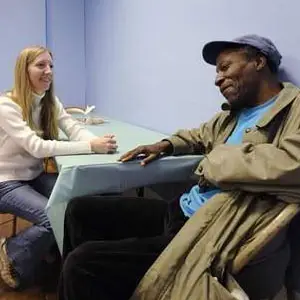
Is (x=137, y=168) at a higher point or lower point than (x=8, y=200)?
higher

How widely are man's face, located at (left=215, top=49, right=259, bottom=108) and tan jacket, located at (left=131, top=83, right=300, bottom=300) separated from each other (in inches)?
6.6

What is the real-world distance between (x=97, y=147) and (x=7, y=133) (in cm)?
47

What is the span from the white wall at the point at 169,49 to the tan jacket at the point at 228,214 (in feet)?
1.35

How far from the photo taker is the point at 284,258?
118cm

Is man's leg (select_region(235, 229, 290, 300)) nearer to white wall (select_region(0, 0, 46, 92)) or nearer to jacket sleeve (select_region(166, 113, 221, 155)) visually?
jacket sleeve (select_region(166, 113, 221, 155))

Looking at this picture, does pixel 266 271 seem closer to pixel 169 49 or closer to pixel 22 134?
pixel 22 134

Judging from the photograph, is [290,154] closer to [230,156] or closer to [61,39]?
[230,156]

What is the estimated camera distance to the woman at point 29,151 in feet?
5.67

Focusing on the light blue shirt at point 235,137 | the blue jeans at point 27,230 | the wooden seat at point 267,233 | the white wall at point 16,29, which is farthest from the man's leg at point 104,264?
the white wall at point 16,29

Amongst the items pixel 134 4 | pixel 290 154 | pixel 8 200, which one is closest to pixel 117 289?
pixel 290 154

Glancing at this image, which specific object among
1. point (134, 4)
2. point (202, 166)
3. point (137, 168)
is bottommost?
point (137, 168)

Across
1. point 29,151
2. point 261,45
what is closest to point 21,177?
point 29,151

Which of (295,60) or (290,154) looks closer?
(290,154)

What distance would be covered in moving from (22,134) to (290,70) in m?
1.13
